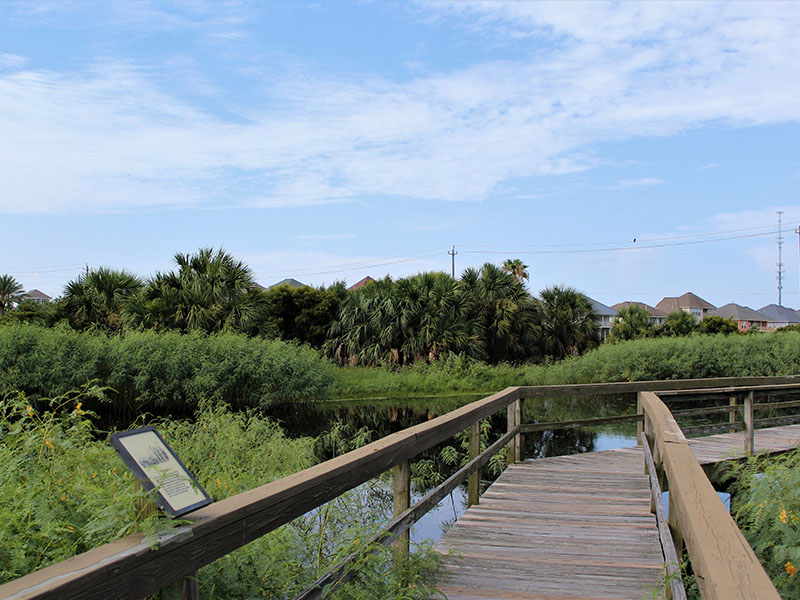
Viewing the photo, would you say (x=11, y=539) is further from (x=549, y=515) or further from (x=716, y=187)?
(x=716, y=187)

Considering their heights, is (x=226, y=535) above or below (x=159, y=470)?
below

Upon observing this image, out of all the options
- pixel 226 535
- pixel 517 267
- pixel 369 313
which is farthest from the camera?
pixel 517 267

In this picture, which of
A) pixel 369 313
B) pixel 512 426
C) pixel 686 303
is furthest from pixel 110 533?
pixel 686 303

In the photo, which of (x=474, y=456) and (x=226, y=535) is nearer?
(x=226, y=535)

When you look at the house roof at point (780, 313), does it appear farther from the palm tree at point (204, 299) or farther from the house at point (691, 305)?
the palm tree at point (204, 299)

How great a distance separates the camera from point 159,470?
1.64 meters

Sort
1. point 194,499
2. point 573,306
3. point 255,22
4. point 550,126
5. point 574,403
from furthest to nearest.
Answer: point 573,306, point 574,403, point 550,126, point 255,22, point 194,499

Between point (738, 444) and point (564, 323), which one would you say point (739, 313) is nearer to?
point (564, 323)

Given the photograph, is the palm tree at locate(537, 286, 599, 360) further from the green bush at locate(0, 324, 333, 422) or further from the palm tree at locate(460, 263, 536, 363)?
the green bush at locate(0, 324, 333, 422)

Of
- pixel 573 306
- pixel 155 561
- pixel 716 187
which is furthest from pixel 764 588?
pixel 573 306

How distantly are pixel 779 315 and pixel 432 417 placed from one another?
250 ft

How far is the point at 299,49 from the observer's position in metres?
14.2

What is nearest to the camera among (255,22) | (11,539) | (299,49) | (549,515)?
(11,539)

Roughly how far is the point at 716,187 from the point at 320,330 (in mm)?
19658
